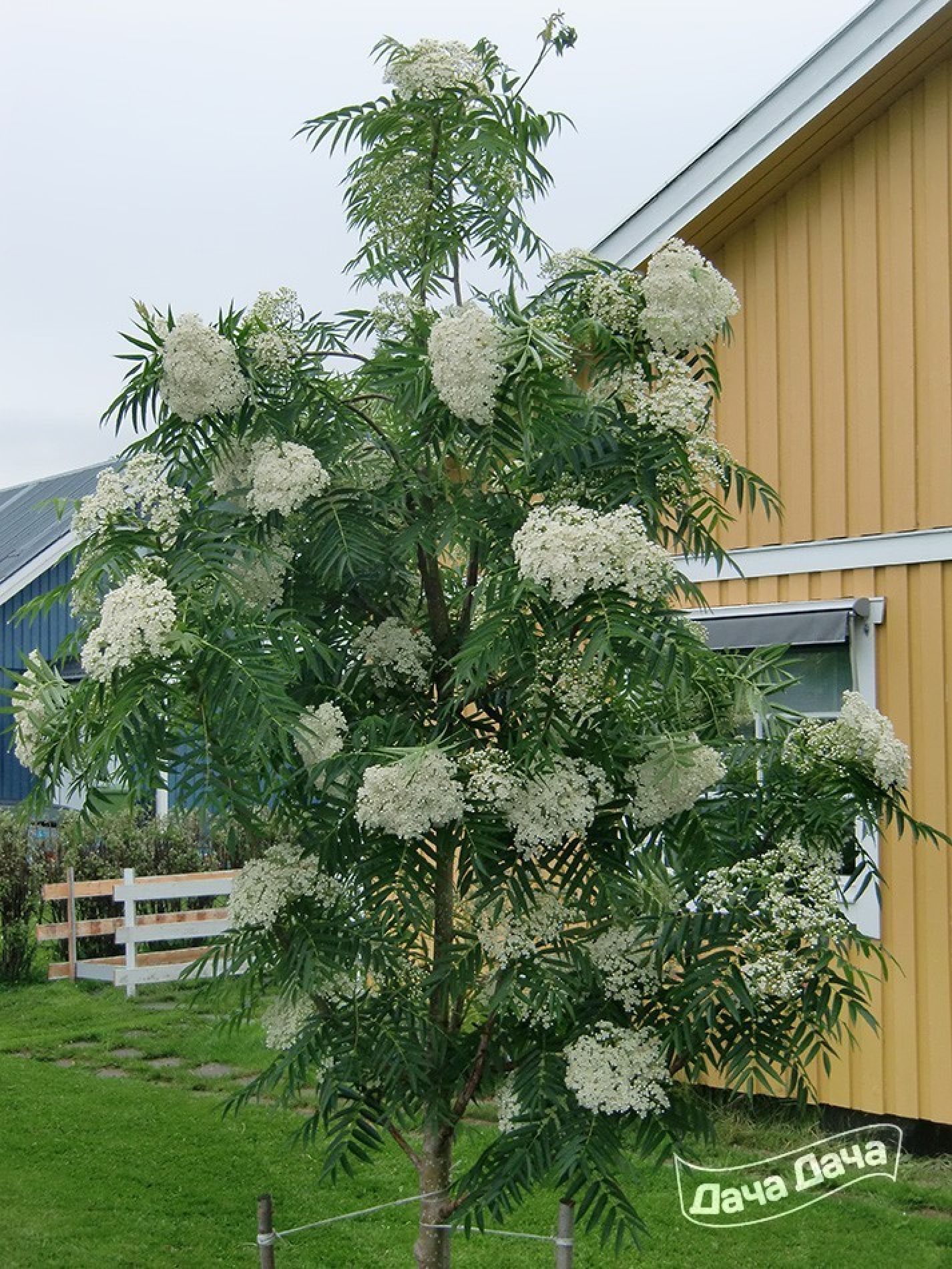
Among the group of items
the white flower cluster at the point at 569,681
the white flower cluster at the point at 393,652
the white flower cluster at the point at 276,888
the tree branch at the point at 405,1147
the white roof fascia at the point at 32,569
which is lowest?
the tree branch at the point at 405,1147

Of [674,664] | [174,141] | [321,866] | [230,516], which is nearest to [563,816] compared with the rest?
[674,664]

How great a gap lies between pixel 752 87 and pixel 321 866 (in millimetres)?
5486

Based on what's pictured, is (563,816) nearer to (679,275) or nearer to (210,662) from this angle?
(210,662)

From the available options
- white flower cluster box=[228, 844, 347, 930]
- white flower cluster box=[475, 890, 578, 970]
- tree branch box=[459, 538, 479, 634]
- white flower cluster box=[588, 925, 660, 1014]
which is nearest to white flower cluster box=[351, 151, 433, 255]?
tree branch box=[459, 538, 479, 634]

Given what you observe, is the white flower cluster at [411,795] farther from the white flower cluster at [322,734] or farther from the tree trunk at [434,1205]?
the tree trunk at [434,1205]

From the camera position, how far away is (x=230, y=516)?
3871mm

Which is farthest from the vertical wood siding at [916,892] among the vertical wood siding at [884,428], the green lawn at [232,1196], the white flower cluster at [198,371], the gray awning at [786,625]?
the white flower cluster at [198,371]

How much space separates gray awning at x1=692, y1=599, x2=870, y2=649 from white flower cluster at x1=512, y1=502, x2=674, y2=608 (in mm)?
4010

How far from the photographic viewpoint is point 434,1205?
4215mm

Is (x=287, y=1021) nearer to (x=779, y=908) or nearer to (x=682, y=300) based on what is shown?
(x=779, y=908)

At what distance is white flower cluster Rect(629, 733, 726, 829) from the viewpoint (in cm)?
357

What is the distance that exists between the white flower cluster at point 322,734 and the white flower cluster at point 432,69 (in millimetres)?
1770

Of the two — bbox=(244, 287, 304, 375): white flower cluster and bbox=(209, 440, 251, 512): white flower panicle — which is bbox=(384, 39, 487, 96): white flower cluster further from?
bbox=(209, 440, 251, 512): white flower panicle

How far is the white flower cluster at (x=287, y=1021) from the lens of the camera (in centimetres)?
397
